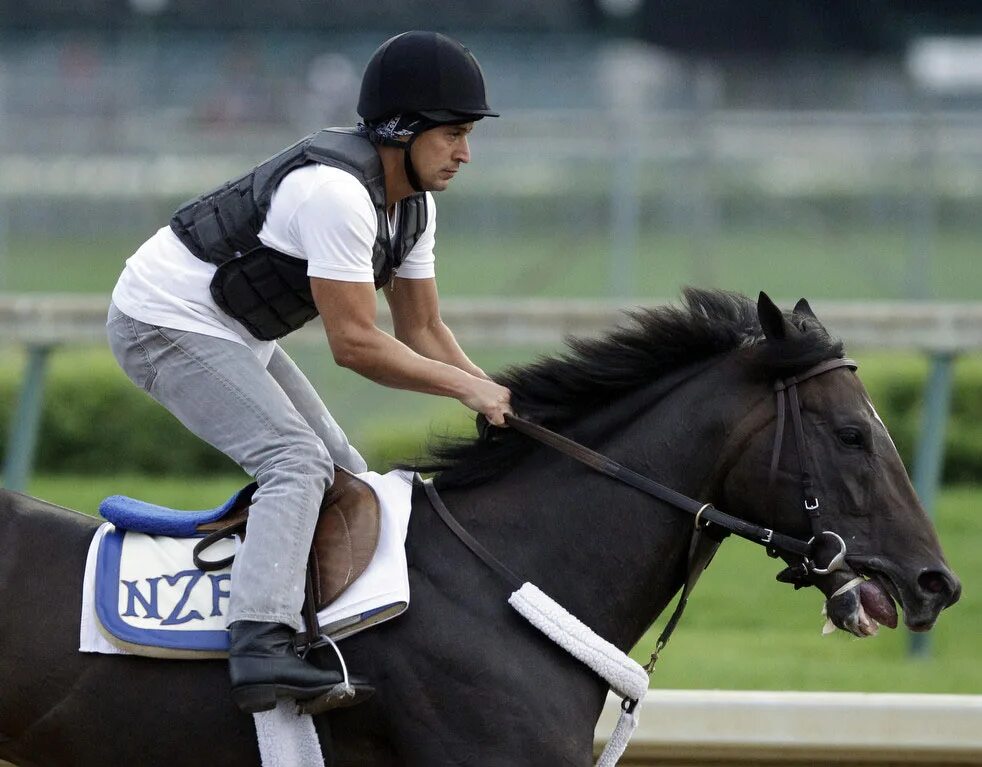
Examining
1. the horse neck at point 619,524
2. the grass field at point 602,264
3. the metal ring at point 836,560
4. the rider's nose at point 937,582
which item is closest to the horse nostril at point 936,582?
the rider's nose at point 937,582

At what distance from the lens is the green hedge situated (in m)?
10.1

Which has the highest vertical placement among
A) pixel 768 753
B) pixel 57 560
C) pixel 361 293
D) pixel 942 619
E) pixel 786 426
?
pixel 361 293

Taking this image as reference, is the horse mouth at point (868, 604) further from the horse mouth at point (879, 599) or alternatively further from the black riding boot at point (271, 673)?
the black riding boot at point (271, 673)

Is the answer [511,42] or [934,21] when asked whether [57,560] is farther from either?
[934,21]

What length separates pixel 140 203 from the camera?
13148 mm

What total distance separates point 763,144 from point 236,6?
16.3 m

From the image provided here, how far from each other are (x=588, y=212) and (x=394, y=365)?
10171mm

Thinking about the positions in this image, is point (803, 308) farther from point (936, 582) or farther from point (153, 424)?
point (153, 424)

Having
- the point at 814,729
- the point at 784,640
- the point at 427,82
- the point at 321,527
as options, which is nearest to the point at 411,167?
the point at 427,82

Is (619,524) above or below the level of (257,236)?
below

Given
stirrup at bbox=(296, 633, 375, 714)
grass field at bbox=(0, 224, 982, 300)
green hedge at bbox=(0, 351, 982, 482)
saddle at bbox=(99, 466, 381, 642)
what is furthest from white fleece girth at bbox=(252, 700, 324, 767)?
grass field at bbox=(0, 224, 982, 300)

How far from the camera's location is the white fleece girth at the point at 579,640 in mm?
3256

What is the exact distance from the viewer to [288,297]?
345cm

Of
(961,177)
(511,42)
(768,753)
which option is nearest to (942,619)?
(768,753)
